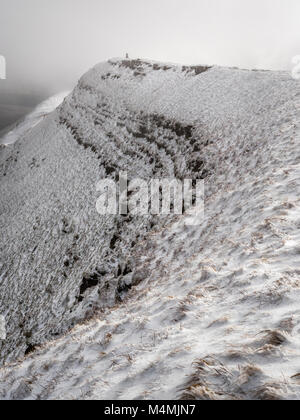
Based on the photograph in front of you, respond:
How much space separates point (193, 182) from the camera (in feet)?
48.0

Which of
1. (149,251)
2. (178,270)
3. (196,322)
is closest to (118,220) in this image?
(149,251)

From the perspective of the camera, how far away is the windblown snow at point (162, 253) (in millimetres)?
4020

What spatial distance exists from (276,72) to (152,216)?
14892 mm

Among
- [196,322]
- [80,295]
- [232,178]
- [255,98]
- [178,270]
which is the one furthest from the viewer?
[255,98]

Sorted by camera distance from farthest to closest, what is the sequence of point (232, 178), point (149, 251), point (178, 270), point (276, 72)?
1. point (276, 72)
2. point (232, 178)
3. point (149, 251)
4. point (178, 270)

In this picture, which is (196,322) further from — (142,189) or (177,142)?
(177,142)

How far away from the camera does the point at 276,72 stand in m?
20.5

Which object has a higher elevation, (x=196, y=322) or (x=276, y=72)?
(x=276, y=72)

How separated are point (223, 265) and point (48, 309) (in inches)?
471

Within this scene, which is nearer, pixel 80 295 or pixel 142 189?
pixel 80 295

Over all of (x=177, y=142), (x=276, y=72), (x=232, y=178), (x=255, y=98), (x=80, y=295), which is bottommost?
(x=80, y=295)

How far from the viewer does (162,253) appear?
1027 centimetres

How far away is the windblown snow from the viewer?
13.2ft

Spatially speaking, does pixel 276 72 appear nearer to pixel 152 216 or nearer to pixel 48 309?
pixel 152 216
